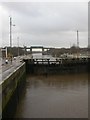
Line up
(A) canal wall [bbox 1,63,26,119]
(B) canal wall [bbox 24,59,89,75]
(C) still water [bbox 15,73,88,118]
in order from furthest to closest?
(B) canal wall [bbox 24,59,89,75] < (C) still water [bbox 15,73,88,118] < (A) canal wall [bbox 1,63,26,119]

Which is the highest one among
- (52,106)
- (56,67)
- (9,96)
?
(9,96)

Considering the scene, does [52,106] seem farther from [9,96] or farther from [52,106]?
[9,96]

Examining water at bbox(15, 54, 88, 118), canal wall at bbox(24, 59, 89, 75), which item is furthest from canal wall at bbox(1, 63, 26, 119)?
canal wall at bbox(24, 59, 89, 75)

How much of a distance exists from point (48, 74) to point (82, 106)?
2337 centimetres

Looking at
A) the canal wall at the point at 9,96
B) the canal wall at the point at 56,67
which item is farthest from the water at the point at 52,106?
the canal wall at the point at 56,67

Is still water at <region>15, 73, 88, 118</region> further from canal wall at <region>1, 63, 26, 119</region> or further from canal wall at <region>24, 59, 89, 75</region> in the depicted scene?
canal wall at <region>24, 59, 89, 75</region>

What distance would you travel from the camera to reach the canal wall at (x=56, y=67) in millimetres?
42438

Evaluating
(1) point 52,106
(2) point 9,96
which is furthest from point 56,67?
(2) point 9,96

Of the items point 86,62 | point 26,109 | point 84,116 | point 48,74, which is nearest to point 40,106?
point 26,109

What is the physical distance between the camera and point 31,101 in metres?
20.1

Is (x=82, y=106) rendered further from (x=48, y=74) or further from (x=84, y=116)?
(x=48, y=74)

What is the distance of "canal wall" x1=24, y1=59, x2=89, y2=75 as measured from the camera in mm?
42438

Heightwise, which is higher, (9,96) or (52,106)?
(9,96)

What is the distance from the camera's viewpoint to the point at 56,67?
141 feet
